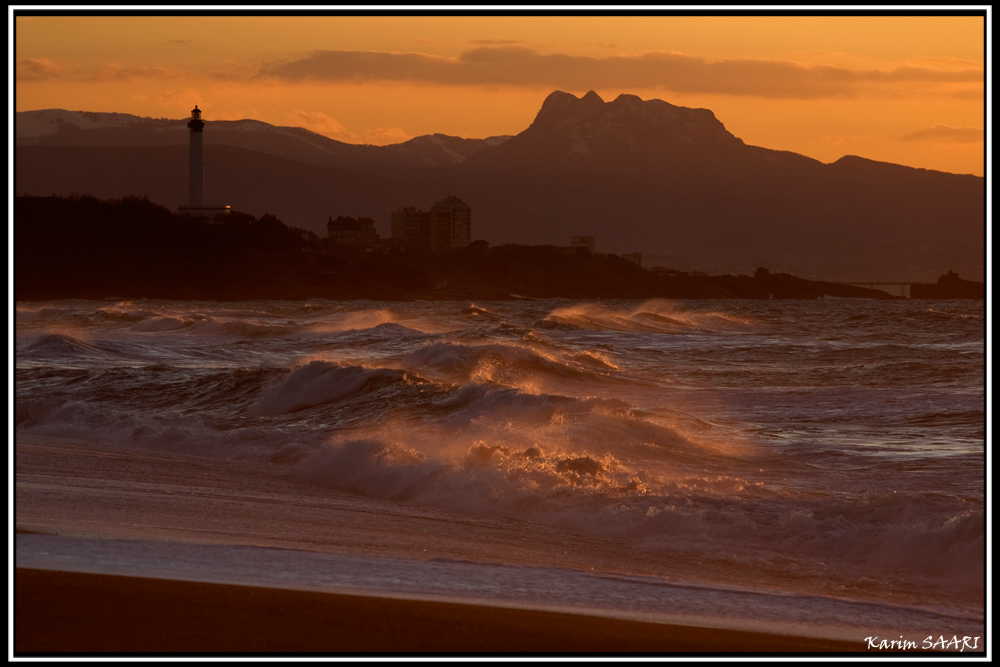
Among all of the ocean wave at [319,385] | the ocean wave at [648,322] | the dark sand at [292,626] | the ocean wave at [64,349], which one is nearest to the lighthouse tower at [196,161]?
the ocean wave at [648,322]

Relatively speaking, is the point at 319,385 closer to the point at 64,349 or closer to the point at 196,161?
the point at 64,349

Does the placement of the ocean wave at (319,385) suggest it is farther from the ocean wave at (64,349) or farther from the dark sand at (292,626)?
the dark sand at (292,626)

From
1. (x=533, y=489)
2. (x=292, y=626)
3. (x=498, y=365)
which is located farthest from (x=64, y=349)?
(x=292, y=626)

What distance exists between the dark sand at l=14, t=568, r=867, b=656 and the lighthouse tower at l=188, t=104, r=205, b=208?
120 metres

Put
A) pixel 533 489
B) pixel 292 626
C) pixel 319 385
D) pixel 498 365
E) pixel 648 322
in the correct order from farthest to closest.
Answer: pixel 648 322 → pixel 498 365 → pixel 319 385 → pixel 533 489 → pixel 292 626

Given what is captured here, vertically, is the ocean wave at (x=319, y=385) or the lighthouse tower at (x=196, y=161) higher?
the lighthouse tower at (x=196, y=161)

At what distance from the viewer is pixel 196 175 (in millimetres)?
130250

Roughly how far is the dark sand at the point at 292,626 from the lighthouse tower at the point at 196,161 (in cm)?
11964

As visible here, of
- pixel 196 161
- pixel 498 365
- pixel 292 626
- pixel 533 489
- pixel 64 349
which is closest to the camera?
pixel 292 626

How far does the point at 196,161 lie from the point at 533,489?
403 feet

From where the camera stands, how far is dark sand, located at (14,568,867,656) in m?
4.46

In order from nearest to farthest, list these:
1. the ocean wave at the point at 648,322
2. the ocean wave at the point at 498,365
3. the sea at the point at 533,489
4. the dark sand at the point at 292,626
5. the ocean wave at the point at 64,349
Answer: the dark sand at the point at 292,626 < the sea at the point at 533,489 < the ocean wave at the point at 498,365 < the ocean wave at the point at 64,349 < the ocean wave at the point at 648,322

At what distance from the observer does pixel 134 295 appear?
125 m

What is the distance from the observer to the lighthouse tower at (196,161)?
387 feet
